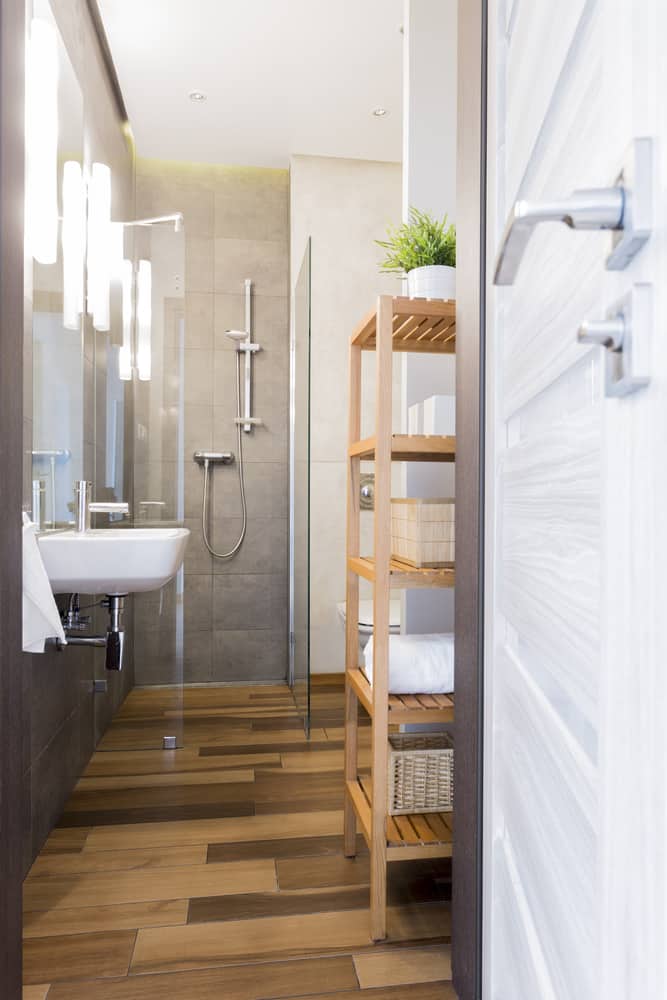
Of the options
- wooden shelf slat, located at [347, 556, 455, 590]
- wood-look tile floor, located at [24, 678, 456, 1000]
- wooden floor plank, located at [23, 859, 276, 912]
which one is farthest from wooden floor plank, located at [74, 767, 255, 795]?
wooden shelf slat, located at [347, 556, 455, 590]

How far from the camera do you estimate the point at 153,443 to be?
8.59 ft

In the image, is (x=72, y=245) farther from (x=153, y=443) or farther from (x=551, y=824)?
(x=551, y=824)

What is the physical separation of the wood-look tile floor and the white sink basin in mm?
701

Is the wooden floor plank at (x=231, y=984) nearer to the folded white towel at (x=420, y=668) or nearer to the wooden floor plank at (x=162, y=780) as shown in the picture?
the folded white towel at (x=420, y=668)

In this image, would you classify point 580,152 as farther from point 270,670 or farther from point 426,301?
point 270,670

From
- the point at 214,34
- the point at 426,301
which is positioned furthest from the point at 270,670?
the point at 214,34

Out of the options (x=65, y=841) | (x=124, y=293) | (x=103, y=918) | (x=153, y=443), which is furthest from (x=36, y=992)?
(x=124, y=293)

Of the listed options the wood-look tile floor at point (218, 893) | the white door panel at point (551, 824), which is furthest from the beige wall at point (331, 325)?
the white door panel at point (551, 824)

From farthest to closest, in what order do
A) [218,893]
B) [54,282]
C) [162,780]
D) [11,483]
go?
[162,780]
[54,282]
[218,893]
[11,483]

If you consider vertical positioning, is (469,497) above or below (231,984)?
above

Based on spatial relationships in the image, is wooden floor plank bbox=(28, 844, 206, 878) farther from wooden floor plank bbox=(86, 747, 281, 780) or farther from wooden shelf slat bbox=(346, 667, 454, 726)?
wooden shelf slat bbox=(346, 667, 454, 726)

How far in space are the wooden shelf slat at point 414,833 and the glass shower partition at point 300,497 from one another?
3.05 feet

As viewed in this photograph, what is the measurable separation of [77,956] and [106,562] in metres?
0.87

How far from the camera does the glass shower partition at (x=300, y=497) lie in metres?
2.58
